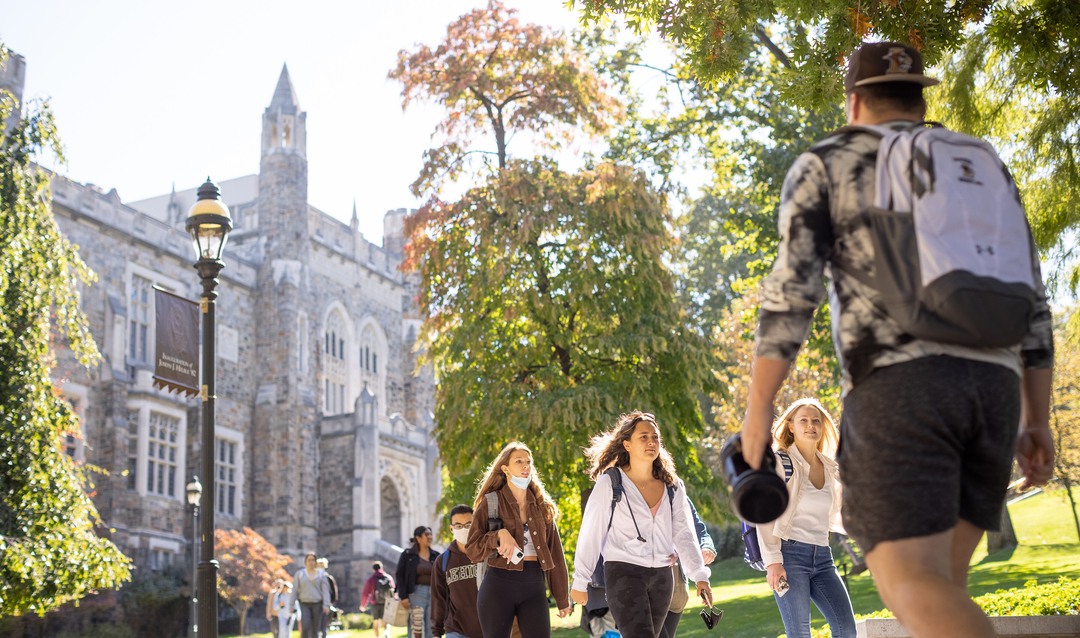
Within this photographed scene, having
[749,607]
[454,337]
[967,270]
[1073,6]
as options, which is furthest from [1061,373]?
[967,270]

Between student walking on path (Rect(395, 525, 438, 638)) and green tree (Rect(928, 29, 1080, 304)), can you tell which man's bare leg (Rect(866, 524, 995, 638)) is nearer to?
green tree (Rect(928, 29, 1080, 304))

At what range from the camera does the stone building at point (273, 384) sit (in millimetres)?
24984

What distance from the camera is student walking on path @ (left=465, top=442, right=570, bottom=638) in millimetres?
5762

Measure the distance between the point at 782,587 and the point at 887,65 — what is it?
134 inches

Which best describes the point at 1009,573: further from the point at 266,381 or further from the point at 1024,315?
the point at 266,381

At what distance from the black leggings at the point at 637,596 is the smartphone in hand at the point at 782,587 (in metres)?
0.65

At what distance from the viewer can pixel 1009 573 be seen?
53.8 ft

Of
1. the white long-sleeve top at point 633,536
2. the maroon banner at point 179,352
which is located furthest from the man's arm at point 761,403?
the maroon banner at point 179,352

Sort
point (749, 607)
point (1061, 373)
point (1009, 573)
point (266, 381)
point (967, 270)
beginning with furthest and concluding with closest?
point (266, 381)
point (1061, 373)
point (1009, 573)
point (749, 607)
point (967, 270)

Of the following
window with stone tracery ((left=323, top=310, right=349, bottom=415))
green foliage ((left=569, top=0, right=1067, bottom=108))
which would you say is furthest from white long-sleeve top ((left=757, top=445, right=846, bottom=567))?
window with stone tracery ((left=323, top=310, right=349, bottom=415))

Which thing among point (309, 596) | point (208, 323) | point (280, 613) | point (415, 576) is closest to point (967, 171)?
point (208, 323)

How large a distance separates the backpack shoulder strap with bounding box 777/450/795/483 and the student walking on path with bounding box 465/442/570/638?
1.46 meters

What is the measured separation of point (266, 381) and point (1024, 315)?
101 ft

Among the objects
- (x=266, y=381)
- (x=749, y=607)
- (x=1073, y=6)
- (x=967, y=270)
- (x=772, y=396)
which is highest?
(x=266, y=381)
